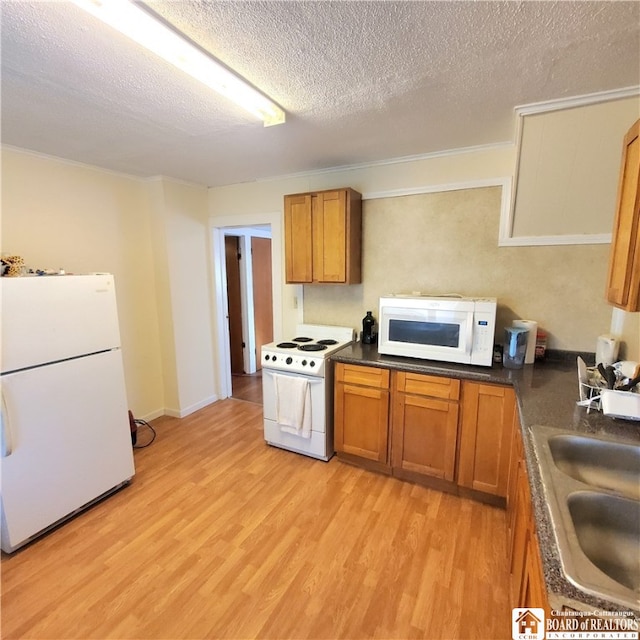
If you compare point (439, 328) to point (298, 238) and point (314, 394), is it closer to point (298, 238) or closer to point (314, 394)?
point (314, 394)

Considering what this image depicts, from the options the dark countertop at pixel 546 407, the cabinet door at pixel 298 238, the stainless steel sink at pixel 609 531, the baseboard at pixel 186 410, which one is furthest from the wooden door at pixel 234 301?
the stainless steel sink at pixel 609 531

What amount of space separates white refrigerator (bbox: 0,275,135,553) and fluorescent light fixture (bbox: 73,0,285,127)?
54.7 inches

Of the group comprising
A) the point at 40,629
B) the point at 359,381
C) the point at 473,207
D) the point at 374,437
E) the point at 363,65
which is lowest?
the point at 40,629

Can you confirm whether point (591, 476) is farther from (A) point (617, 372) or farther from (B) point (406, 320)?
(B) point (406, 320)

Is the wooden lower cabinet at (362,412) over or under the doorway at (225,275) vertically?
under

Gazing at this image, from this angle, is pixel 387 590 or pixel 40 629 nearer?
pixel 40 629

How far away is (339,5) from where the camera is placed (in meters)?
1.16

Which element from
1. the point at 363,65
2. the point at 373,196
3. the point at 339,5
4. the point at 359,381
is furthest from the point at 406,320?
the point at 339,5

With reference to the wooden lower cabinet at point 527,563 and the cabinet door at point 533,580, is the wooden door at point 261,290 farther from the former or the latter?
the cabinet door at point 533,580

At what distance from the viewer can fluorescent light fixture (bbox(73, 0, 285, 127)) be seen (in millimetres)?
1129

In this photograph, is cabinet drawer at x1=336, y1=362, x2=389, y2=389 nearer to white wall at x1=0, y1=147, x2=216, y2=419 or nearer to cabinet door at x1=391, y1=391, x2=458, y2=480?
cabinet door at x1=391, y1=391, x2=458, y2=480

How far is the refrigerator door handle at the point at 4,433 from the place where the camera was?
1777 mm

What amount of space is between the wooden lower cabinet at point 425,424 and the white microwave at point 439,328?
0.22 m

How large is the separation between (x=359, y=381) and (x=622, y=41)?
7.26 ft
